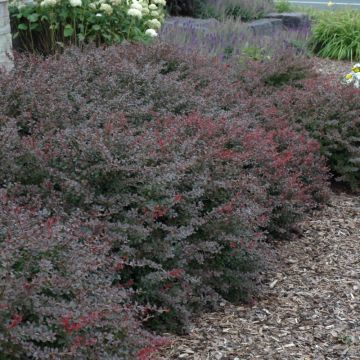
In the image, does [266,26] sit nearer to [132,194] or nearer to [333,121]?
[333,121]

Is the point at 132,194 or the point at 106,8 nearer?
the point at 132,194

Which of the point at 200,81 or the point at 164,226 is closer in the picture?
the point at 164,226

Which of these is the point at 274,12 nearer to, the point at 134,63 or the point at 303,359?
the point at 134,63

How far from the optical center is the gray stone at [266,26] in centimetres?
1142

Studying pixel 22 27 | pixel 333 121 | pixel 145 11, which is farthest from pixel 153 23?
pixel 333 121

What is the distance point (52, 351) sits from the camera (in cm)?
244

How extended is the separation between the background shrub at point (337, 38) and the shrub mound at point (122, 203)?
267 inches

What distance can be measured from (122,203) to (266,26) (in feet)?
29.0

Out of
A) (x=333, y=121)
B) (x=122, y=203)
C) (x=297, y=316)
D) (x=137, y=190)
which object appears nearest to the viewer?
(x=122, y=203)

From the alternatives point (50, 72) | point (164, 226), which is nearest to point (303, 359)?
point (164, 226)

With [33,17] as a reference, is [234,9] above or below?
below

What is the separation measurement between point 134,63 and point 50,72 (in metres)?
0.83

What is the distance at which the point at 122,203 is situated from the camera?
352cm

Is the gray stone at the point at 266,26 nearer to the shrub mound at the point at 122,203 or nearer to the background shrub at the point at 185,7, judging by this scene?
the background shrub at the point at 185,7
